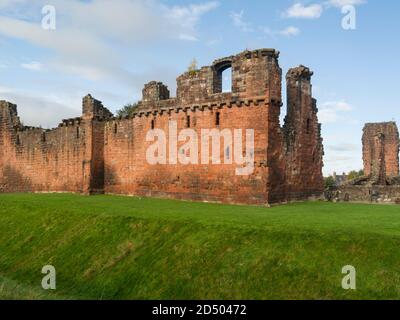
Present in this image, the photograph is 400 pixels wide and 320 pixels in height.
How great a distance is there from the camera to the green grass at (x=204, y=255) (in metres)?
9.21

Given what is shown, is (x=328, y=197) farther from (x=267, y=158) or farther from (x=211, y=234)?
(x=211, y=234)

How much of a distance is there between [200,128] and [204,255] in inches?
413

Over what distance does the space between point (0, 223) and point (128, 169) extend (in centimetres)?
808

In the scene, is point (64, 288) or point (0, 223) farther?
point (0, 223)

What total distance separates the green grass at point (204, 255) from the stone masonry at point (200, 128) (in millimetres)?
4603

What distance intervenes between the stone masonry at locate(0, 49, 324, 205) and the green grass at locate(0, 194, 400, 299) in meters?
4.60

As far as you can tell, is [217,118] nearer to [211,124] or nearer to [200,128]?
[211,124]

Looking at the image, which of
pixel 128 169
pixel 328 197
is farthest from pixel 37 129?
pixel 328 197

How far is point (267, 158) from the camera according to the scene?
18.7 metres

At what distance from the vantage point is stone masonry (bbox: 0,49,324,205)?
19.1m

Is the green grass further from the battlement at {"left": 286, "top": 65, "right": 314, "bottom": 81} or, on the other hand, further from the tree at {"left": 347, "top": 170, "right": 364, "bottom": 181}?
the tree at {"left": 347, "top": 170, "right": 364, "bottom": 181}

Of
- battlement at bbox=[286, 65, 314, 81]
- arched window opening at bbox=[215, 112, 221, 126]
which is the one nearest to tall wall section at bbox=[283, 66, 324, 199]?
battlement at bbox=[286, 65, 314, 81]

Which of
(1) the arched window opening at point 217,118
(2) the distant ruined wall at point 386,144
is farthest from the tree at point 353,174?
(1) the arched window opening at point 217,118

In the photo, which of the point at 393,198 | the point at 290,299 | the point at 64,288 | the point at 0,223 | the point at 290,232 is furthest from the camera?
the point at 393,198
